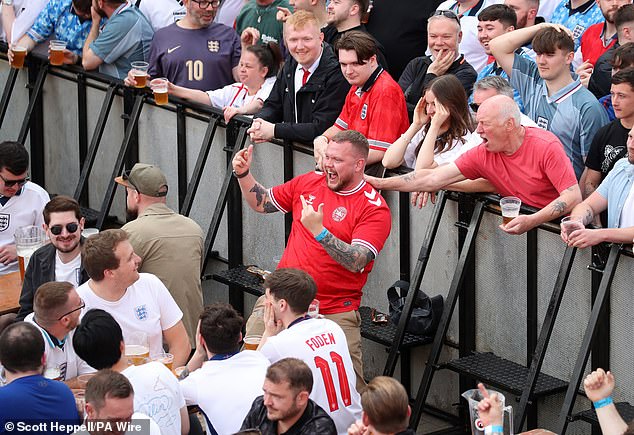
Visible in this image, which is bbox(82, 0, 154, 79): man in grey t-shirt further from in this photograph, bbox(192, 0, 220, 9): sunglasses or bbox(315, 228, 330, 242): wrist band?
bbox(315, 228, 330, 242): wrist band

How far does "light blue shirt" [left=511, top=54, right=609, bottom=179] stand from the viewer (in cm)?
845

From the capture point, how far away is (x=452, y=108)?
848 cm

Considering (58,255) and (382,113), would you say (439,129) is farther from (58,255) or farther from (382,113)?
(58,255)

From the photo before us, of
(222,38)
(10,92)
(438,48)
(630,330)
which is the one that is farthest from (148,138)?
(630,330)

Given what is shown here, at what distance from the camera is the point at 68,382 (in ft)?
24.1

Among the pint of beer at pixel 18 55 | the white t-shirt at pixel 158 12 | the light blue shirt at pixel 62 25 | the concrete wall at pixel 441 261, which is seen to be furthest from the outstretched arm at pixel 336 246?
the pint of beer at pixel 18 55

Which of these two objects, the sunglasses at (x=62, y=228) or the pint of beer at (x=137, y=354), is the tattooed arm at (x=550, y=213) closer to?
the pint of beer at (x=137, y=354)

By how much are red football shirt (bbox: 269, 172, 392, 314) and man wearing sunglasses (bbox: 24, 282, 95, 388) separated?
1645 mm

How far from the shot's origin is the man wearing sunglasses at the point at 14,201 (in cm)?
953

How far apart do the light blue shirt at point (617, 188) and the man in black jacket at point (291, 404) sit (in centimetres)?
233

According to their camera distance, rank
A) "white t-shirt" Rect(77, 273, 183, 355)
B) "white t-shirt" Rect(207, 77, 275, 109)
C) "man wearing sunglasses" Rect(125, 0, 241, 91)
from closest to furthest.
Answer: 1. "white t-shirt" Rect(77, 273, 183, 355)
2. "white t-shirt" Rect(207, 77, 275, 109)
3. "man wearing sunglasses" Rect(125, 0, 241, 91)

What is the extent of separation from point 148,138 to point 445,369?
367 centimetres

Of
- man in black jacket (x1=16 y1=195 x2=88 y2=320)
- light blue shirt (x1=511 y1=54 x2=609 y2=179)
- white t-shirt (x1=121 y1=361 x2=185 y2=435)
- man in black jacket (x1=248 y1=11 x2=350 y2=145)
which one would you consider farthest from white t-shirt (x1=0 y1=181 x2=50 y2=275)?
light blue shirt (x1=511 y1=54 x2=609 y2=179)

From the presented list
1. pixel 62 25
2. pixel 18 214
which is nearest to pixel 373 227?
pixel 18 214
